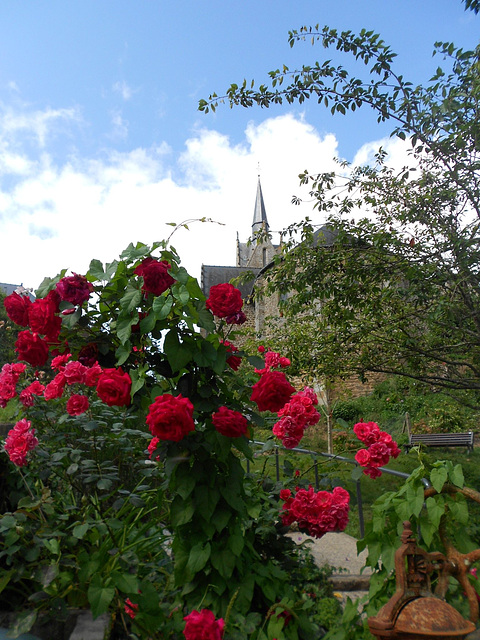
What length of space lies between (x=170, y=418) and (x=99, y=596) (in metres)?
0.69

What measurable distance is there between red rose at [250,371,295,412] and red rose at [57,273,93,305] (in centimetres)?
80

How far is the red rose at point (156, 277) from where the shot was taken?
1.74m

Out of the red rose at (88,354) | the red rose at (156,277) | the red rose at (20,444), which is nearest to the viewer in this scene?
the red rose at (156,277)

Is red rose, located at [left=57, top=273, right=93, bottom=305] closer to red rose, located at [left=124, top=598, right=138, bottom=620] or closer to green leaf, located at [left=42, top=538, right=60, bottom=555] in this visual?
green leaf, located at [left=42, top=538, right=60, bottom=555]

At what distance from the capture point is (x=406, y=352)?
541cm

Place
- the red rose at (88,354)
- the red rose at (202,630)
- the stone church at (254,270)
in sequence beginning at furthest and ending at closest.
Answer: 1. the stone church at (254,270)
2. the red rose at (88,354)
3. the red rose at (202,630)

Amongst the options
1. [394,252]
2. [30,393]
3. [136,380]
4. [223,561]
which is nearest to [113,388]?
[136,380]

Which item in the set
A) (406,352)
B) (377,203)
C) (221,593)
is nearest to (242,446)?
(221,593)

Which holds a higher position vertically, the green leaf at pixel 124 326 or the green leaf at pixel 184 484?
the green leaf at pixel 124 326

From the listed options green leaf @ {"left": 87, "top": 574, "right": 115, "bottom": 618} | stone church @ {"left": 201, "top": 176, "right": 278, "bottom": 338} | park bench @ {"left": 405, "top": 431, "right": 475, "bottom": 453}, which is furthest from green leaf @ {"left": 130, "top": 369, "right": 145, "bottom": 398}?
stone church @ {"left": 201, "top": 176, "right": 278, "bottom": 338}

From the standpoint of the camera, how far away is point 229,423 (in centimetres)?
171

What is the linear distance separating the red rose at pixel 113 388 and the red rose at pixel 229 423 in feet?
1.17

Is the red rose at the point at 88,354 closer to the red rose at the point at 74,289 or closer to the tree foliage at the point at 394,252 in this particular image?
the red rose at the point at 74,289

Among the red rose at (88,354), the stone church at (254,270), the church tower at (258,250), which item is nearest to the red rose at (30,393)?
the red rose at (88,354)
